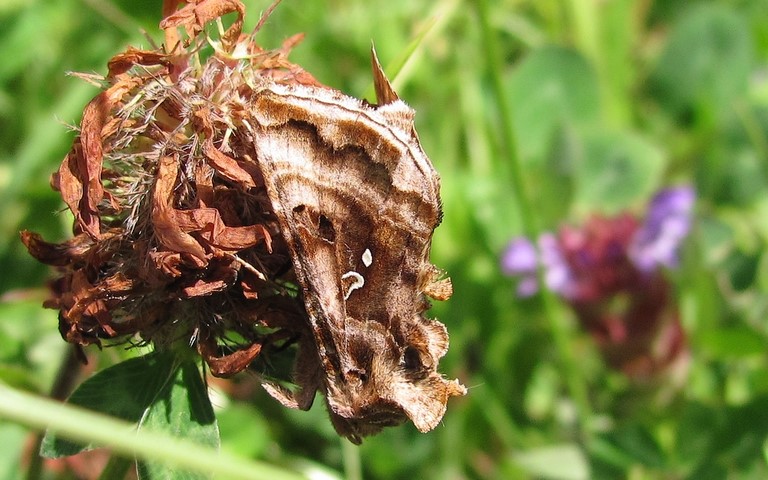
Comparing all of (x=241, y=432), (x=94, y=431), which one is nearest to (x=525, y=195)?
(x=241, y=432)

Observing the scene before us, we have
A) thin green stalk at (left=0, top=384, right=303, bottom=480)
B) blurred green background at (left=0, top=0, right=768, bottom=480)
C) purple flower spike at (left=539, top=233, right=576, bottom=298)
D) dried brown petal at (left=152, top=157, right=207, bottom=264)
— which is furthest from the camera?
purple flower spike at (left=539, top=233, right=576, bottom=298)

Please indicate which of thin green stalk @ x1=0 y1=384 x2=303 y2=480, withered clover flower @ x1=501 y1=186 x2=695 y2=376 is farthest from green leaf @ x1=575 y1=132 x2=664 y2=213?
thin green stalk @ x1=0 y1=384 x2=303 y2=480

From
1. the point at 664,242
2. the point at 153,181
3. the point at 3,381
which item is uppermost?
the point at 664,242

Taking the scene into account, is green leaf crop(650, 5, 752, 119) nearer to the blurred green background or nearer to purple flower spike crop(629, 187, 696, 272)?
the blurred green background

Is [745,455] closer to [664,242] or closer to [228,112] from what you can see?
[664,242]

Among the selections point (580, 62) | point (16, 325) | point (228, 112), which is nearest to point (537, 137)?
point (580, 62)
